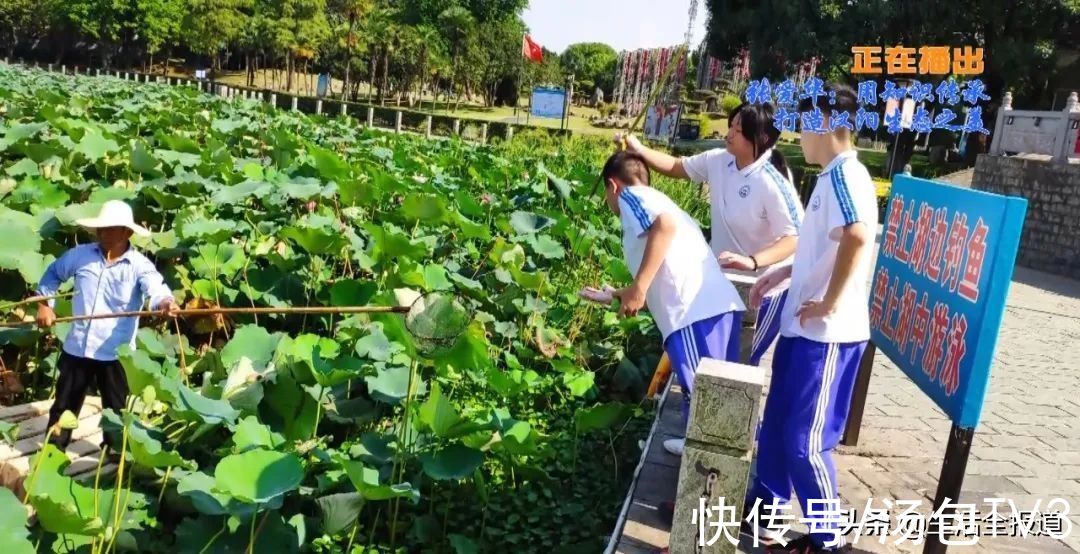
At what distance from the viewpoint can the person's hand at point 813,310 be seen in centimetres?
251

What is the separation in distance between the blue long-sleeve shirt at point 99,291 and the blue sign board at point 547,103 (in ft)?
70.6

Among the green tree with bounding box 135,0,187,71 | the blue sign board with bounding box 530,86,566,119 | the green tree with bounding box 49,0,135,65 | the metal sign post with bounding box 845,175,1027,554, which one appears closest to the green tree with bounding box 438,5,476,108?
the green tree with bounding box 135,0,187,71

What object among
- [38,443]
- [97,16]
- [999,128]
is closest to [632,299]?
[38,443]

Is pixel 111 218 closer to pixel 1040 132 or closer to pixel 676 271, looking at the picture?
pixel 676 271

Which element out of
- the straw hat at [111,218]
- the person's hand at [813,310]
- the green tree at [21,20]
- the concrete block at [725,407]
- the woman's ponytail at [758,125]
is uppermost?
the green tree at [21,20]

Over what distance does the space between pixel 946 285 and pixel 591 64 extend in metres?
69.7

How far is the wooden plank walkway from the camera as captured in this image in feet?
10.3

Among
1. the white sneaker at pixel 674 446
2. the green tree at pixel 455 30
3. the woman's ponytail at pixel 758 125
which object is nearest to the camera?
the woman's ponytail at pixel 758 125

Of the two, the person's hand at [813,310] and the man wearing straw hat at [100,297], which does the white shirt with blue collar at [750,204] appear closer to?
the person's hand at [813,310]

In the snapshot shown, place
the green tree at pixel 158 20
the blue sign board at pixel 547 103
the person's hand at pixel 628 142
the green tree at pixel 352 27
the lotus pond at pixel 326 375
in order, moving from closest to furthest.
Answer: the lotus pond at pixel 326 375 < the person's hand at pixel 628 142 < the blue sign board at pixel 547 103 < the green tree at pixel 352 27 < the green tree at pixel 158 20

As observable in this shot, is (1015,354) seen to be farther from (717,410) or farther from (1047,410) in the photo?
(717,410)

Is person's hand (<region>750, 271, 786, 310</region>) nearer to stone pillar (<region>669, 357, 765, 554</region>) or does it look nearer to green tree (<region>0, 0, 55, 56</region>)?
stone pillar (<region>669, 357, 765, 554</region>)

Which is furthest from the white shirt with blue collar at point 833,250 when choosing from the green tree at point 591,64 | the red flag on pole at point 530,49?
the green tree at point 591,64

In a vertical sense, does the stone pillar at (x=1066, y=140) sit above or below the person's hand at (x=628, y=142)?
above
